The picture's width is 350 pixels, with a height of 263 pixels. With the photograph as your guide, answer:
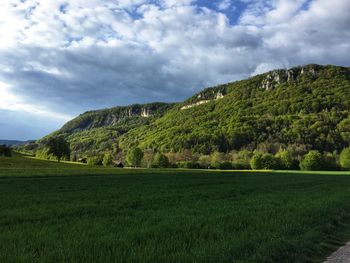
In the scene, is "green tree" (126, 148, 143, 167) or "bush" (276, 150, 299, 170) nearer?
"bush" (276, 150, 299, 170)

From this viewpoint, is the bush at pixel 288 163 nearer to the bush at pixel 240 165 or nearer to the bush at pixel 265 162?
the bush at pixel 265 162

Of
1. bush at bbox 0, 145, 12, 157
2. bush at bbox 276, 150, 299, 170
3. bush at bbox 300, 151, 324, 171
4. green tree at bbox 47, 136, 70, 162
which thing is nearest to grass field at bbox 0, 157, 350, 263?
bush at bbox 300, 151, 324, 171

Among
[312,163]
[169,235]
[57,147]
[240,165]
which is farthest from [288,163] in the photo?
[169,235]

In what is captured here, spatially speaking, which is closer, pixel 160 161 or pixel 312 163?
pixel 312 163

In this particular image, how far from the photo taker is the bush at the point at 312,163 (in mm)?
125125

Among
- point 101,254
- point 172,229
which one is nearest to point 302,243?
point 172,229

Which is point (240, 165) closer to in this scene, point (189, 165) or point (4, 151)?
point (189, 165)

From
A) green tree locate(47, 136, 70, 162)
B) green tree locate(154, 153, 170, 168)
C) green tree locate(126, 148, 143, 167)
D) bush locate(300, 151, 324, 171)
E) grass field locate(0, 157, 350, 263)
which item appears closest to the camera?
grass field locate(0, 157, 350, 263)

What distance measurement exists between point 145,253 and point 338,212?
14.2 m

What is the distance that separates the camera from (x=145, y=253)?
29.5 ft

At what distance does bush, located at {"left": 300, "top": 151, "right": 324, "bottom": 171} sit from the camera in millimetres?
125125

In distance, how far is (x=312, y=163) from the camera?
125m

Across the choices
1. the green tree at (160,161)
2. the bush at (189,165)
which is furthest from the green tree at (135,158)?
the bush at (189,165)

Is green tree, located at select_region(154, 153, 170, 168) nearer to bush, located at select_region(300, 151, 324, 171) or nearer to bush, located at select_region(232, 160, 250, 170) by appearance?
bush, located at select_region(232, 160, 250, 170)
